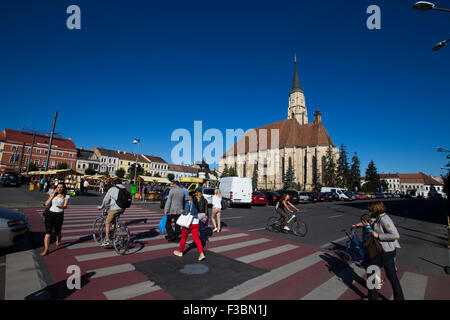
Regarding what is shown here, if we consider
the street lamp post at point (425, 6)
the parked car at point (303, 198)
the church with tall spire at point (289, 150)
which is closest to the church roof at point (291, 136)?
the church with tall spire at point (289, 150)

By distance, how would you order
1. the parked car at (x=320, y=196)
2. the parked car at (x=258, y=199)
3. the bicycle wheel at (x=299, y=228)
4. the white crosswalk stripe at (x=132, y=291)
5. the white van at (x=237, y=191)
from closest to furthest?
the white crosswalk stripe at (x=132, y=291) → the bicycle wheel at (x=299, y=228) → the white van at (x=237, y=191) → the parked car at (x=258, y=199) → the parked car at (x=320, y=196)

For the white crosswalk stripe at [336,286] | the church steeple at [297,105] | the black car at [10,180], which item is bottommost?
the white crosswalk stripe at [336,286]

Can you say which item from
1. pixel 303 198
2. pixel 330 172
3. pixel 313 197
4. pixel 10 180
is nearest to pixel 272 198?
pixel 303 198

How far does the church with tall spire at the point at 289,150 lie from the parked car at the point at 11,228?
6085cm

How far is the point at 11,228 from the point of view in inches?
193

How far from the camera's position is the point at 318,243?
752 cm

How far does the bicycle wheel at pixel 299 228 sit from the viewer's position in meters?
8.67

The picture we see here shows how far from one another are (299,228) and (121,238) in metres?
6.64

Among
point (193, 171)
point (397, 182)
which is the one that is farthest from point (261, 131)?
point (397, 182)

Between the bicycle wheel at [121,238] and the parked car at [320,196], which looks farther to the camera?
the parked car at [320,196]

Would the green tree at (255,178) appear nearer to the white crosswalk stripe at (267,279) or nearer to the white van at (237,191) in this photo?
the white van at (237,191)

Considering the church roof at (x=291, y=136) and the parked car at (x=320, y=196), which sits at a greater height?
the church roof at (x=291, y=136)
